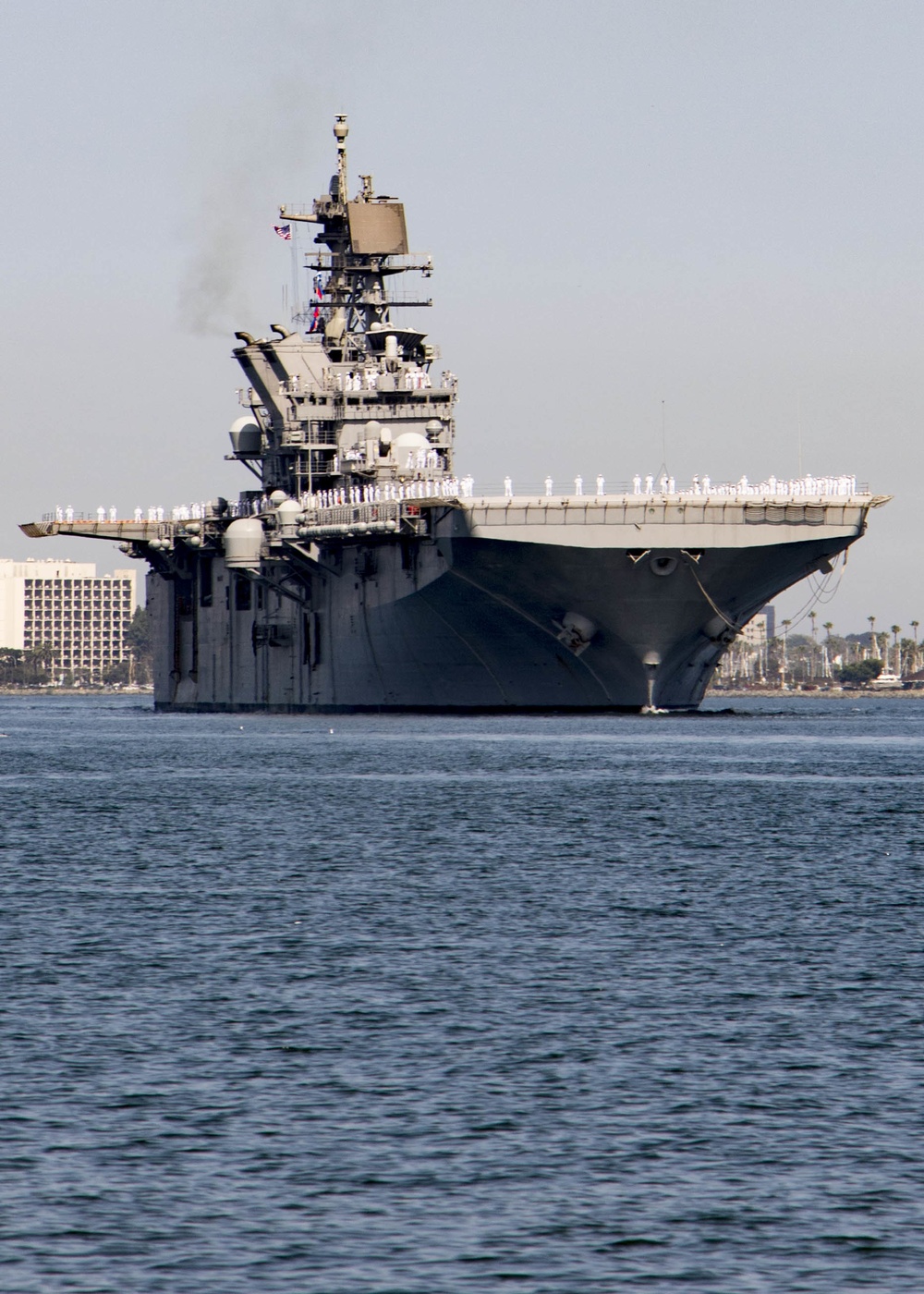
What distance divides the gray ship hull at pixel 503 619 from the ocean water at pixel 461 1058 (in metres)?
25.0

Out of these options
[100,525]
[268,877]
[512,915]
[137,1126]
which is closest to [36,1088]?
[137,1126]

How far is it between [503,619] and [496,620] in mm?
243

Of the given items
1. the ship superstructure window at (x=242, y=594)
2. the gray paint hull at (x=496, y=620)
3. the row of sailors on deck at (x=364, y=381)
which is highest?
the row of sailors on deck at (x=364, y=381)

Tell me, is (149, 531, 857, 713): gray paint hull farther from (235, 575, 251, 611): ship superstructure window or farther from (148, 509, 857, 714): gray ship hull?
(235, 575, 251, 611): ship superstructure window

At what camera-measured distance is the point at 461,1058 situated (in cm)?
1580

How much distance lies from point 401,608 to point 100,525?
80.3 feet

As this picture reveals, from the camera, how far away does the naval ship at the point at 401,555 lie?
59531 millimetres

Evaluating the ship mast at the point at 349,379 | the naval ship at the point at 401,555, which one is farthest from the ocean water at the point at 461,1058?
the ship mast at the point at 349,379

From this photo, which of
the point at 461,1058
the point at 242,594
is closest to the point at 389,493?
the point at 242,594

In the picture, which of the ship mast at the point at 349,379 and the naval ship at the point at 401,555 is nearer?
the naval ship at the point at 401,555

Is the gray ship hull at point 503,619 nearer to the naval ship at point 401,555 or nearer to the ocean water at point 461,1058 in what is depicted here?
the naval ship at point 401,555

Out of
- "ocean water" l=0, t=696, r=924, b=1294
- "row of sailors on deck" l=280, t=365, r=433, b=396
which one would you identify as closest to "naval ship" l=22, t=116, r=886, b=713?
"row of sailors on deck" l=280, t=365, r=433, b=396

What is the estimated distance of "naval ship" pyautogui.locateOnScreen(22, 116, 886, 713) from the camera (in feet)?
195

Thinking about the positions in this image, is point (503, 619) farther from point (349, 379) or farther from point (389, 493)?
point (349, 379)
